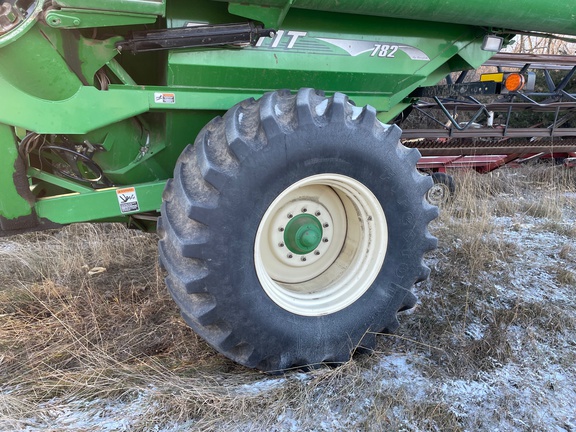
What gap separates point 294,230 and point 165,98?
0.91 meters

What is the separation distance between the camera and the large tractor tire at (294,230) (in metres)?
1.95

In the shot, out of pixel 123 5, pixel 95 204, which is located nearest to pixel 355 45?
pixel 123 5

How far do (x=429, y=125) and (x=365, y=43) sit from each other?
3838 millimetres

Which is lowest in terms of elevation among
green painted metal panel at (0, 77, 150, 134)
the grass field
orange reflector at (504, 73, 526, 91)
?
the grass field

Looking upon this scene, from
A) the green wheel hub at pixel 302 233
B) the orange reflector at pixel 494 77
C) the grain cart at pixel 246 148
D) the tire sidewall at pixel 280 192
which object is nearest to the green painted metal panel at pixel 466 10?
the grain cart at pixel 246 148

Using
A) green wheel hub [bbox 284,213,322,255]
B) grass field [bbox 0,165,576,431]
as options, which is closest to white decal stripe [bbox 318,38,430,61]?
green wheel hub [bbox 284,213,322,255]

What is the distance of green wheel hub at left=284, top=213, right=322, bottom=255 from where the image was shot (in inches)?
93.7

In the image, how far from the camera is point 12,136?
2.12 meters

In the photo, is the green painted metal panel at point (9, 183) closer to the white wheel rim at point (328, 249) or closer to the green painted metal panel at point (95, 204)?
the green painted metal panel at point (95, 204)

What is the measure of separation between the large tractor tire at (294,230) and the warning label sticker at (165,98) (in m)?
0.25

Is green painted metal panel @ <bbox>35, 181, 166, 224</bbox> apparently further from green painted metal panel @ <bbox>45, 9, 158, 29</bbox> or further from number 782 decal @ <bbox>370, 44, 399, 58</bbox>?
number 782 decal @ <bbox>370, 44, 399, 58</bbox>

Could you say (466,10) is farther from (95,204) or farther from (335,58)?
(95,204)

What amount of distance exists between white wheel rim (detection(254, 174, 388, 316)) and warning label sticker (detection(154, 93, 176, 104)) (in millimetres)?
734

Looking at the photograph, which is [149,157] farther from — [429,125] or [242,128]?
[429,125]
